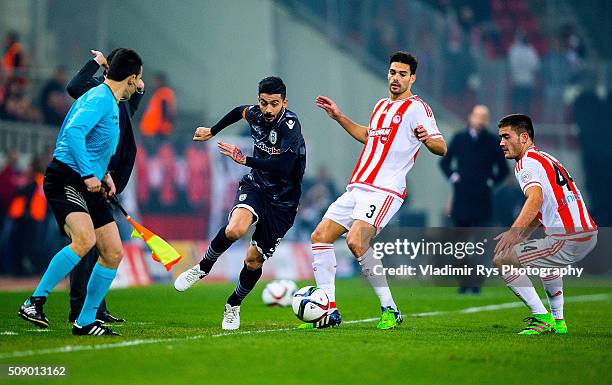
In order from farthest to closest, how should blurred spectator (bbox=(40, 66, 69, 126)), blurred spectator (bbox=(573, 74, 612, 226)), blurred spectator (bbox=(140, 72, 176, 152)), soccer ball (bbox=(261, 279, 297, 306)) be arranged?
blurred spectator (bbox=(573, 74, 612, 226)) → blurred spectator (bbox=(140, 72, 176, 152)) → blurred spectator (bbox=(40, 66, 69, 126)) → soccer ball (bbox=(261, 279, 297, 306))

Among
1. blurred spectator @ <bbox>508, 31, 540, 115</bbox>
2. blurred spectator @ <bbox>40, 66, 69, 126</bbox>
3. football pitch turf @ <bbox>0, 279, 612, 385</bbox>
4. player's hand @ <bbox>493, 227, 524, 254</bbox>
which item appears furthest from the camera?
blurred spectator @ <bbox>508, 31, 540, 115</bbox>

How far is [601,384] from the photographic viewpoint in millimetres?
6348

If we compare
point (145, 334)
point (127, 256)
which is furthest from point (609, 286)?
point (145, 334)

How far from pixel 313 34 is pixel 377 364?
52.2ft

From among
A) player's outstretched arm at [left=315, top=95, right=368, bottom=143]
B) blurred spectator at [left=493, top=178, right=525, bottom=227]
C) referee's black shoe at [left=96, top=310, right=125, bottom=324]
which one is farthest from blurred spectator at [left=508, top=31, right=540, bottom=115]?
referee's black shoe at [left=96, top=310, right=125, bottom=324]

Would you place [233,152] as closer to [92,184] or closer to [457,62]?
[92,184]

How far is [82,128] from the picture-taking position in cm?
774

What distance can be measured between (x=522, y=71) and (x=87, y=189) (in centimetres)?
1608

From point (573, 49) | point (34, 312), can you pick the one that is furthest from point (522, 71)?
point (34, 312)

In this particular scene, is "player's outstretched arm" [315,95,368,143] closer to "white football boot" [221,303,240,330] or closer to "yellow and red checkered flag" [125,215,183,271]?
"white football boot" [221,303,240,330]

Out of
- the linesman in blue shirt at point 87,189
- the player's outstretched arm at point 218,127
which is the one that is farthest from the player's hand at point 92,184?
the player's outstretched arm at point 218,127

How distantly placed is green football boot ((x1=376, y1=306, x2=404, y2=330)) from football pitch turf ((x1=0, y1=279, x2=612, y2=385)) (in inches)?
6.1

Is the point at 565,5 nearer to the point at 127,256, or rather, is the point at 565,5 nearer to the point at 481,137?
the point at 481,137

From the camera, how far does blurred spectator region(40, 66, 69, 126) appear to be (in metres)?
18.4
